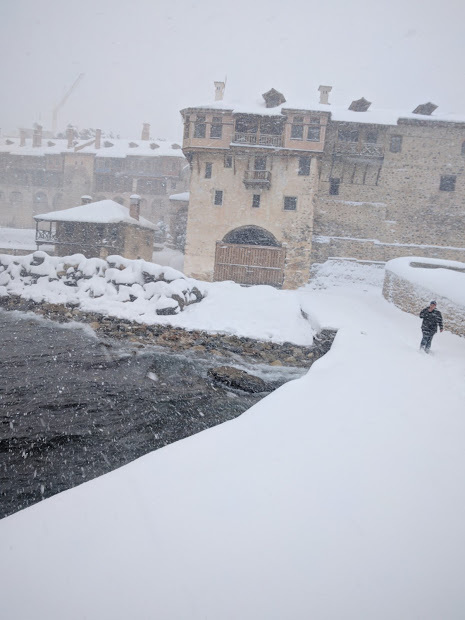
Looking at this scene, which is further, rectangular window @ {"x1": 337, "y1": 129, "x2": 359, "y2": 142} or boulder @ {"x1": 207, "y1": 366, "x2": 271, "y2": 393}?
rectangular window @ {"x1": 337, "y1": 129, "x2": 359, "y2": 142}

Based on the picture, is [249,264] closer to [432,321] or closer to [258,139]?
[258,139]

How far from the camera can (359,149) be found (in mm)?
22766

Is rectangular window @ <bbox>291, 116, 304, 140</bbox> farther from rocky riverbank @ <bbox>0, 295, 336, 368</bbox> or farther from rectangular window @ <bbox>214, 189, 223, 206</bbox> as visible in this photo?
rocky riverbank @ <bbox>0, 295, 336, 368</bbox>

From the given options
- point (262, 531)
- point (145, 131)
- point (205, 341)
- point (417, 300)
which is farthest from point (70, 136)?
point (262, 531)

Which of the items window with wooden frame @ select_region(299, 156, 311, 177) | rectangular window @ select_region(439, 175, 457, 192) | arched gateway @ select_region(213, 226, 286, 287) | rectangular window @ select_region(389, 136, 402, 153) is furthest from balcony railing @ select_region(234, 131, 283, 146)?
rectangular window @ select_region(439, 175, 457, 192)

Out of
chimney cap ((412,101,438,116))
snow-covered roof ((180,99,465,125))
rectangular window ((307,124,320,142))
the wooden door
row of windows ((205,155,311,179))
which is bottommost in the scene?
the wooden door

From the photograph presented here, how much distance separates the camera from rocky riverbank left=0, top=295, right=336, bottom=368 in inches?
374

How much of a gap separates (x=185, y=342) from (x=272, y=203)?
14377mm

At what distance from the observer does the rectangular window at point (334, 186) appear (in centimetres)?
2364

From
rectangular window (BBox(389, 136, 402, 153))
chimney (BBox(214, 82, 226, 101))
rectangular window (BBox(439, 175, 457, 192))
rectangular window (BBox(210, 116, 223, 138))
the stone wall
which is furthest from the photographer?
chimney (BBox(214, 82, 226, 101))

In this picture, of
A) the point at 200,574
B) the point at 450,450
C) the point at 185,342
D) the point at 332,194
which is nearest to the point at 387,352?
the point at 450,450

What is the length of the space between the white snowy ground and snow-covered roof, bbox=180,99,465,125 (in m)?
21.2

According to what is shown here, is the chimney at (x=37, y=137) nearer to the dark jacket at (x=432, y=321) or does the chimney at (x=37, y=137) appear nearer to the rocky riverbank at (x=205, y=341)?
the rocky riverbank at (x=205, y=341)

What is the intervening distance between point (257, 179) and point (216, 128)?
3899 millimetres
